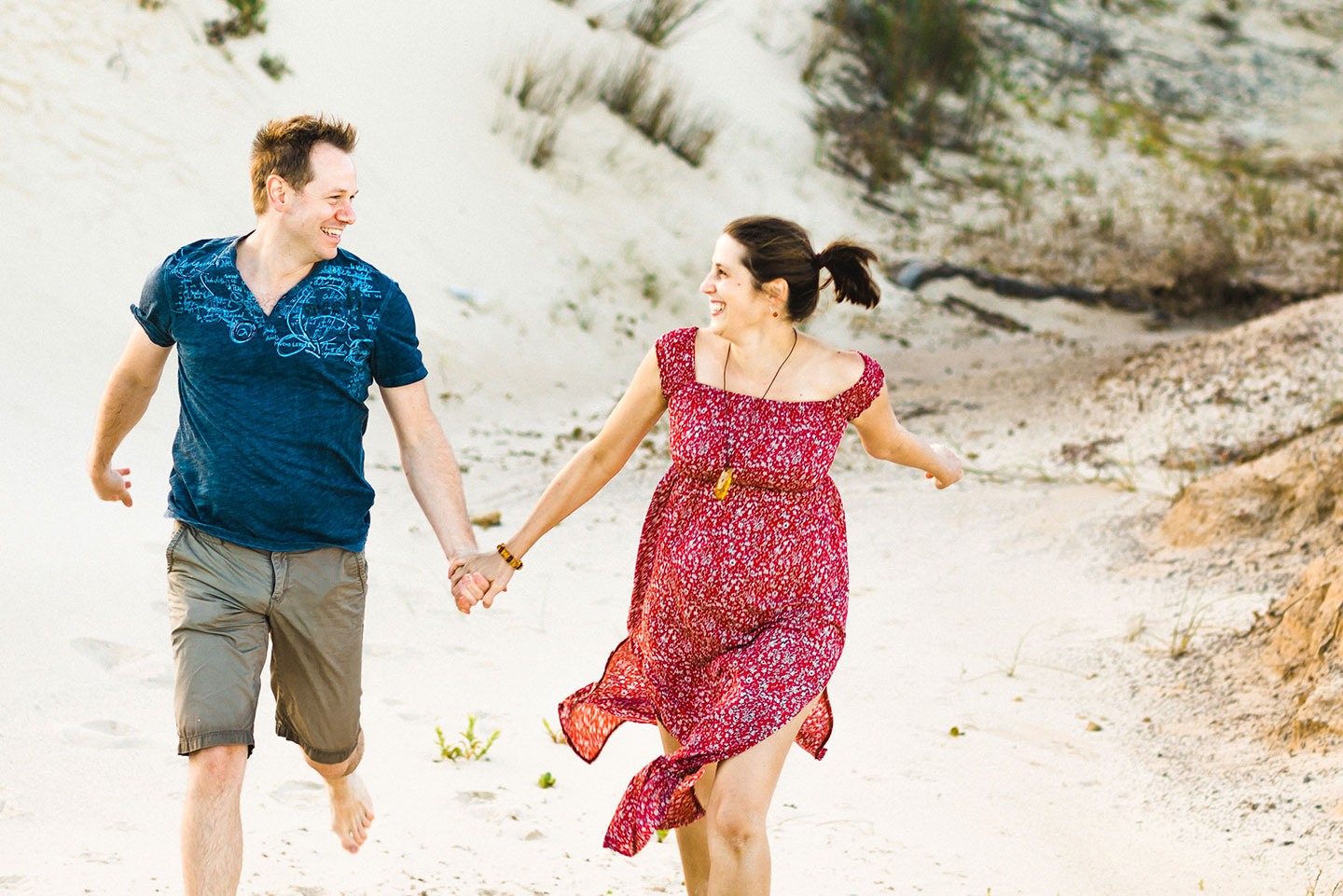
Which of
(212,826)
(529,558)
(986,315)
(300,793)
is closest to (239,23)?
(529,558)

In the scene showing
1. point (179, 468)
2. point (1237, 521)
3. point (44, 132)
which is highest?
point (179, 468)

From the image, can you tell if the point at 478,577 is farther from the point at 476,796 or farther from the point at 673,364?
the point at 476,796

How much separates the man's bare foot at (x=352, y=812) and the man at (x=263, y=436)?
45cm

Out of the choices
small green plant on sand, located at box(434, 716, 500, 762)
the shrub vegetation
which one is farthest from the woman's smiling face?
the shrub vegetation

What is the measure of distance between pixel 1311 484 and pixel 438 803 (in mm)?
4113

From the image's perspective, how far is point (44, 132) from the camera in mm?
8164

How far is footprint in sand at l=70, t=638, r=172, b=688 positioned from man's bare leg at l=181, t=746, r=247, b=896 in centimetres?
189

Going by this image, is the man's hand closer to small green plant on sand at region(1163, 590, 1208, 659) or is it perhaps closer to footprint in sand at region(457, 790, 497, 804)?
footprint in sand at region(457, 790, 497, 804)

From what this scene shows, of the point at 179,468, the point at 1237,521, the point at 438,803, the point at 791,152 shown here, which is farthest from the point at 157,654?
the point at 791,152

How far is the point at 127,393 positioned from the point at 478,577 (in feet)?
2.92

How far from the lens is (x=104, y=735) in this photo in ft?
13.5

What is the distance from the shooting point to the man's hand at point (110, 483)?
10.6ft

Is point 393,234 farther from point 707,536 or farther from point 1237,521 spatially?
point 707,536

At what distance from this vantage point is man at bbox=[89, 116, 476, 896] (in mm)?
2797
